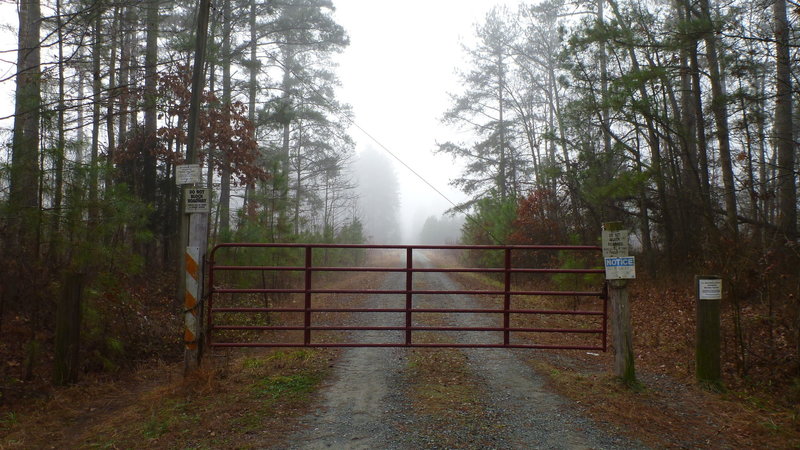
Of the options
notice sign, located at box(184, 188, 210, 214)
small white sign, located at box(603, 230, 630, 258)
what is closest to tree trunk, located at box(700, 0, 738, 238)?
small white sign, located at box(603, 230, 630, 258)

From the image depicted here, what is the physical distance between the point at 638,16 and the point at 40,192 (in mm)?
12625

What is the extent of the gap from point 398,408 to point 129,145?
11001 millimetres

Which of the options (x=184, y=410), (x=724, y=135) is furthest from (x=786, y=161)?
(x=184, y=410)

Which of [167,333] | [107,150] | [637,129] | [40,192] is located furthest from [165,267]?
[637,129]

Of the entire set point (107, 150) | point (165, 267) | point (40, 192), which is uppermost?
point (107, 150)

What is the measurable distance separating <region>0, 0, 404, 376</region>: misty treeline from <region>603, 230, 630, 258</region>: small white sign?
658cm

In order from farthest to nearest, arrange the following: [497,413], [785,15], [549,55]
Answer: [549,55] < [785,15] < [497,413]

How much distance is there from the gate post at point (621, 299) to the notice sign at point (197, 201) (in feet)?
15.8

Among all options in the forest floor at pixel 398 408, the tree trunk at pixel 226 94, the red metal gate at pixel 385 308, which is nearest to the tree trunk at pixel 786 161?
the red metal gate at pixel 385 308

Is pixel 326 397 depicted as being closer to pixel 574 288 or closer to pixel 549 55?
pixel 574 288

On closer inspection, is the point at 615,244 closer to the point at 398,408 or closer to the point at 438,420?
the point at 438,420

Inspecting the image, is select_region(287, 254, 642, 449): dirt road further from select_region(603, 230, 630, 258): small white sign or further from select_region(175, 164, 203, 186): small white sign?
select_region(175, 164, 203, 186): small white sign

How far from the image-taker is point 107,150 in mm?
13055

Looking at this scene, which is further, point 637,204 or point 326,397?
point 637,204
